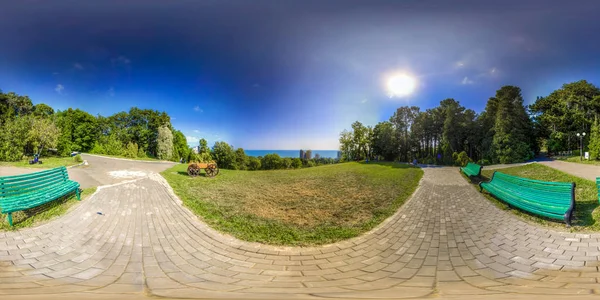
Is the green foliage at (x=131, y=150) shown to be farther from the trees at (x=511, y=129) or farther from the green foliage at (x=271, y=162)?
the trees at (x=511, y=129)

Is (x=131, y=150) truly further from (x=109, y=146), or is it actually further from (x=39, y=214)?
(x=39, y=214)

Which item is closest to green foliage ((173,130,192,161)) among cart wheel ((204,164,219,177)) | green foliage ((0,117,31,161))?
cart wheel ((204,164,219,177))

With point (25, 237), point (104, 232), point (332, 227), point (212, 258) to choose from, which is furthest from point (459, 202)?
point (25, 237)

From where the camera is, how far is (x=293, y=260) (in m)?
2.46

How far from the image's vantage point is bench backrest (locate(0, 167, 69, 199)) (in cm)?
313

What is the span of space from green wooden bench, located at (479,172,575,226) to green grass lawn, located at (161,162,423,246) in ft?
5.13

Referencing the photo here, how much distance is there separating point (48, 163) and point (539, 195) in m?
9.19

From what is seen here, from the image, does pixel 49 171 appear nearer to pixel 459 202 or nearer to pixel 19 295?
pixel 19 295

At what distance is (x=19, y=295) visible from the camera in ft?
6.39

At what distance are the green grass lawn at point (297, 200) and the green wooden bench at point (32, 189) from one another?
5.60 ft

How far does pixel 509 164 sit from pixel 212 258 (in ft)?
19.6

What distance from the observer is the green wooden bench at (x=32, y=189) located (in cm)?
306

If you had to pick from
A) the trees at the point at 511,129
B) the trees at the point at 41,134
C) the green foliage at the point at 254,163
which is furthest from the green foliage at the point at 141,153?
the trees at the point at 511,129

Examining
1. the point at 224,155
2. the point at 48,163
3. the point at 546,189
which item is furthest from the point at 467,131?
the point at 48,163
